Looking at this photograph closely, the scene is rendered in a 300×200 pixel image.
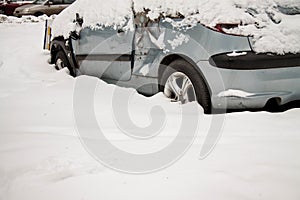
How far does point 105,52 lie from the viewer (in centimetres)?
426

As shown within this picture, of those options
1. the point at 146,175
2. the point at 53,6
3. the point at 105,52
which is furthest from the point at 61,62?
the point at 53,6

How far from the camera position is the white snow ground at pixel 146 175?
180cm

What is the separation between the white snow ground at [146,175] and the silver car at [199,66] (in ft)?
0.58

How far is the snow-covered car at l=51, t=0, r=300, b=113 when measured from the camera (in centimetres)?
286

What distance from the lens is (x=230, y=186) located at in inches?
71.7

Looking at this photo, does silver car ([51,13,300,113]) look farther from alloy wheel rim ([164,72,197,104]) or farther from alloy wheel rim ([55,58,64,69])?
alloy wheel rim ([55,58,64,69])

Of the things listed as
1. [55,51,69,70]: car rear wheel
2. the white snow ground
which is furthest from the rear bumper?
[55,51,69,70]: car rear wheel

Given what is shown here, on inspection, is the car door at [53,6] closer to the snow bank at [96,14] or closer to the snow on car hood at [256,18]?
the snow bank at [96,14]

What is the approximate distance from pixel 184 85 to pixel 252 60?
2.44 feet

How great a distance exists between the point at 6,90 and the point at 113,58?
1.41 m

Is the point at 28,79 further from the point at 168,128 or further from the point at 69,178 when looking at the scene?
the point at 69,178

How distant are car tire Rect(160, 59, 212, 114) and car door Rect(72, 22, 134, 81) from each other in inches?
24.3

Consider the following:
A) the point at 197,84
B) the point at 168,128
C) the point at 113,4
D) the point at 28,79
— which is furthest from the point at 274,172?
the point at 28,79

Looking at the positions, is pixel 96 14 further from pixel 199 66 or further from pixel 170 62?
pixel 199 66
